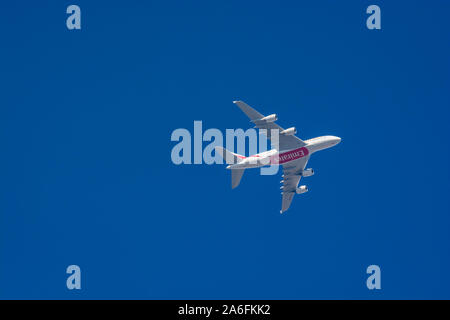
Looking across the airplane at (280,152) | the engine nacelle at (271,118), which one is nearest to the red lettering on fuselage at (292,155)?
the airplane at (280,152)

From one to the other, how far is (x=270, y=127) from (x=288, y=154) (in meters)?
6.21

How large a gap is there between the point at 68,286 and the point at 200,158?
86.0 ft

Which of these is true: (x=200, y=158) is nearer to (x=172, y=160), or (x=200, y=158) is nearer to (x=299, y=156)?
(x=172, y=160)

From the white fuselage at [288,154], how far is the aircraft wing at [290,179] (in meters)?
2.07

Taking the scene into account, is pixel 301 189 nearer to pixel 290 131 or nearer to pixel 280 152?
pixel 280 152

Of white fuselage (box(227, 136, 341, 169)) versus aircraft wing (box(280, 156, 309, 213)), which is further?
aircraft wing (box(280, 156, 309, 213))

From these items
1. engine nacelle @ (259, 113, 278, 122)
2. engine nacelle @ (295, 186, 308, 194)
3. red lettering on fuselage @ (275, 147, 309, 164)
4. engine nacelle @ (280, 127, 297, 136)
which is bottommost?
engine nacelle @ (295, 186, 308, 194)

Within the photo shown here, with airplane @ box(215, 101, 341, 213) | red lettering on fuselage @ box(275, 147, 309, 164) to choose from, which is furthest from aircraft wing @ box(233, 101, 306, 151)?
red lettering on fuselage @ box(275, 147, 309, 164)

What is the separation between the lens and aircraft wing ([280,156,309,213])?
10775cm

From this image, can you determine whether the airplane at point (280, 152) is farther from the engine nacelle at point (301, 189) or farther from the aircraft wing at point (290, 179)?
the engine nacelle at point (301, 189)

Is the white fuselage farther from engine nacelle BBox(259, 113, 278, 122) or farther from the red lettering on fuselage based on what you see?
engine nacelle BBox(259, 113, 278, 122)

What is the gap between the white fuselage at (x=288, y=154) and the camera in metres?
102

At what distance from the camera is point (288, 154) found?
342 feet

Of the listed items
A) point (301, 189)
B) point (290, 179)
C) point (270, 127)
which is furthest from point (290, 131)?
point (301, 189)
